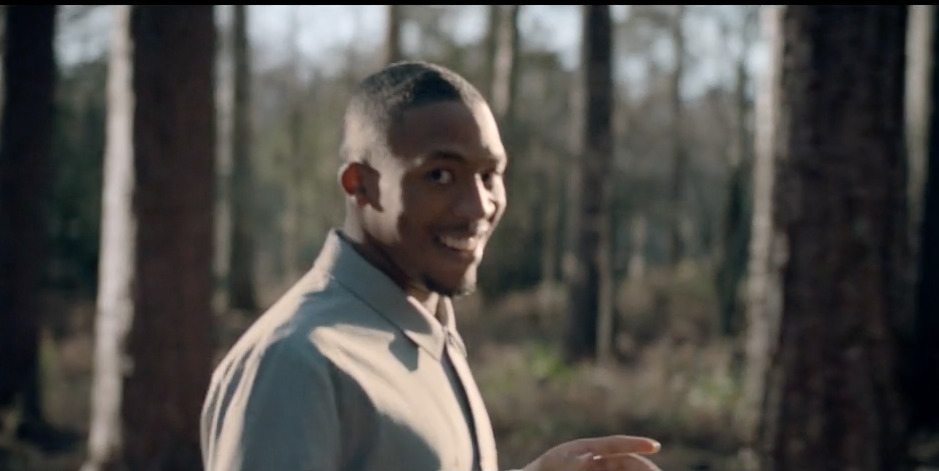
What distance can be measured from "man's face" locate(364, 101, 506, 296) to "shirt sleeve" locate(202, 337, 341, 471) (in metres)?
0.37

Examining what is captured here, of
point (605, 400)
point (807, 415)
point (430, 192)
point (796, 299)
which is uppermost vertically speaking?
point (430, 192)

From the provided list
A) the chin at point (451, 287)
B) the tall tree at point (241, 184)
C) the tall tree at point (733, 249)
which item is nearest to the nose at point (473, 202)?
the chin at point (451, 287)

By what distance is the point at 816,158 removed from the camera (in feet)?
19.2

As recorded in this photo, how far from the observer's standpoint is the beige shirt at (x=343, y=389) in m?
1.79

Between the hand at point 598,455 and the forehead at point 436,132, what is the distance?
0.53 m

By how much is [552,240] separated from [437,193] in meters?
25.1

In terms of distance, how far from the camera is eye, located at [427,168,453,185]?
6.85 ft

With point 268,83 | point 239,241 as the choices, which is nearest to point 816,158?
point 239,241

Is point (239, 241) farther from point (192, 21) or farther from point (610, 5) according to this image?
point (192, 21)

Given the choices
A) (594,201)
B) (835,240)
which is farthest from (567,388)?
(835,240)

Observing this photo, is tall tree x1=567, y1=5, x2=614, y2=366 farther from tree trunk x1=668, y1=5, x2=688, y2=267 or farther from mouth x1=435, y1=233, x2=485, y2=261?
mouth x1=435, y1=233, x2=485, y2=261

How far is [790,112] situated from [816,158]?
0.84ft

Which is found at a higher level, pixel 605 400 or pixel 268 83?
pixel 268 83

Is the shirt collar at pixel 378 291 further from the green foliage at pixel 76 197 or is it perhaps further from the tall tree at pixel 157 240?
the green foliage at pixel 76 197
